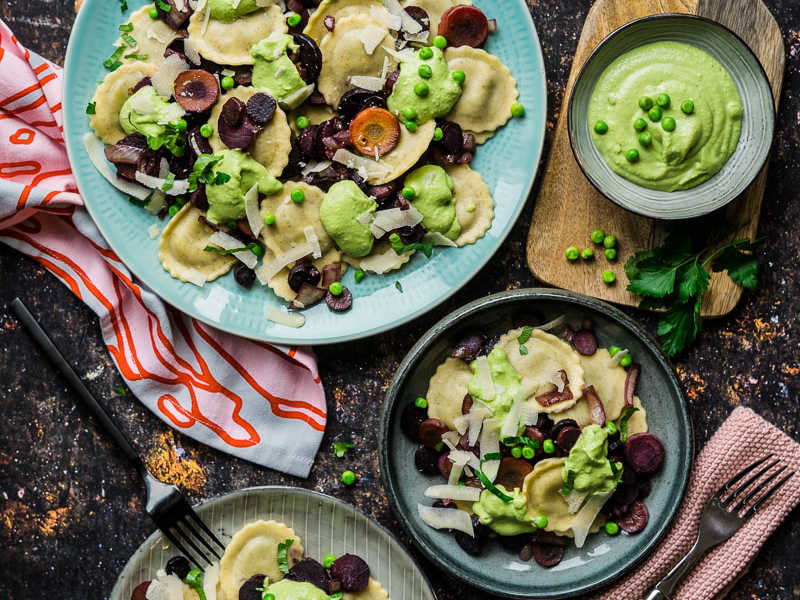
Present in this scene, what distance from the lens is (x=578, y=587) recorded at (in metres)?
4.40

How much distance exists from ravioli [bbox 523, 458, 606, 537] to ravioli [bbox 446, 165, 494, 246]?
1.35m

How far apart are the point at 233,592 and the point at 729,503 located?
9.62 feet

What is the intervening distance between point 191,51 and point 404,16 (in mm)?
1222

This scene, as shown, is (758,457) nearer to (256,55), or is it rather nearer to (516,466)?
(516,466)

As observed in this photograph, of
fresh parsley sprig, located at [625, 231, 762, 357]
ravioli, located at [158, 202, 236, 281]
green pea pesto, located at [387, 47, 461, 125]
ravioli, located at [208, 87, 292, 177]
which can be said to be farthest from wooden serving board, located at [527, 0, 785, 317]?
ravioli, located at [158, 202, 236, 281]

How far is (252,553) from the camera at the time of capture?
15.0 ft

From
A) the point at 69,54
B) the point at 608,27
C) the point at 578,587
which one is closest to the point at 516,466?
the point at 578,587

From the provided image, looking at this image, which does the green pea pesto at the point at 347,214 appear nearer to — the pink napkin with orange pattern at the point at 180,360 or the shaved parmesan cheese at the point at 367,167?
the shaved parmesan cheese at the point at 367,167

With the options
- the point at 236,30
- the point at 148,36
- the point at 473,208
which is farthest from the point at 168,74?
the point at 473,208

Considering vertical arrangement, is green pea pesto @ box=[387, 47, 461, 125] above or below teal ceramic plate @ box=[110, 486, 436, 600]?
above

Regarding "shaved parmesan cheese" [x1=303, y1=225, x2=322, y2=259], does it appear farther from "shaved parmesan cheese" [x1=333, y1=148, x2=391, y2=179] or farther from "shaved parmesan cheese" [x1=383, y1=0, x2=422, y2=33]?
"shaved parmesan cheese" [x1=383, y1=0, x2=422, y2=33]

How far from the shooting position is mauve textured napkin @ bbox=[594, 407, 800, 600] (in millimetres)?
4473

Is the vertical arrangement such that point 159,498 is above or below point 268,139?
below

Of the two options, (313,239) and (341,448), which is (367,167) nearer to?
(313,239)
